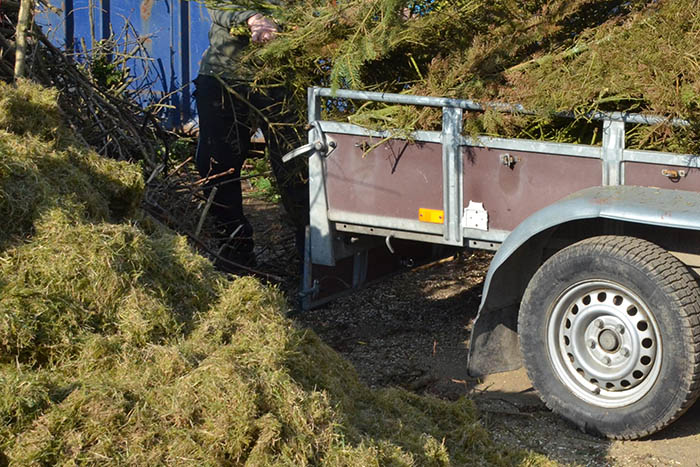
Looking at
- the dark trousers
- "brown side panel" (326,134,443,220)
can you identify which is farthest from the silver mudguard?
the dark trousers

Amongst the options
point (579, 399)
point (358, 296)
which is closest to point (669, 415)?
point (579, 399)

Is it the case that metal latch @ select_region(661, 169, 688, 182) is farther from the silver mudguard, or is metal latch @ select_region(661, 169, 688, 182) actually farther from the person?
the person

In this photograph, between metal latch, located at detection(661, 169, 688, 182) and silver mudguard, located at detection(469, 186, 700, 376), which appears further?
metal latch, located at detection(661, 169, 688, 182)

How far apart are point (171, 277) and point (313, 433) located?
41.4 inches

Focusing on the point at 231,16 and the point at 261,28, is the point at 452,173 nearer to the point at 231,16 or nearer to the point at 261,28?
the point at 261,28

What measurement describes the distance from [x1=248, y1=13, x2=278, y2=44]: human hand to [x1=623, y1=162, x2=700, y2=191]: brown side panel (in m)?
2.31

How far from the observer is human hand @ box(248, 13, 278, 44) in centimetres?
551

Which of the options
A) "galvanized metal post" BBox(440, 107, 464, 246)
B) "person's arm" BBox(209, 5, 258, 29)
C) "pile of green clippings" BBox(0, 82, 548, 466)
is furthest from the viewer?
"person's arm" BBox(209, 5, 258, 29)

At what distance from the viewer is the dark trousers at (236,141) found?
5.97 m

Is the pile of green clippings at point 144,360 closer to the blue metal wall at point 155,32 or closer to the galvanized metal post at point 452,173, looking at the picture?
the galvanized metal post at point 452,173

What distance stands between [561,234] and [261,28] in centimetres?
220

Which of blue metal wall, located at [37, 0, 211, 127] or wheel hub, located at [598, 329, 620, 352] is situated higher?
blue metal wall, located at [37, 0, 211, 127]

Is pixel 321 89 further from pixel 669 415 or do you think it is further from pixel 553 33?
pixel 669 415

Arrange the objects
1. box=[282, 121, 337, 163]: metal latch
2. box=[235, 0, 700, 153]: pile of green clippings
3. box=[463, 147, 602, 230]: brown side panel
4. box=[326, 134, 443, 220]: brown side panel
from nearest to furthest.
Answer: box=[235, 0, 700, 153]: pile of green clippings
box=[463, 147, 602, 230]: brown side panel
box=[326, 134, 443, 220]: brown side panel
box=[282, 121, 337, 163]: metal latch
